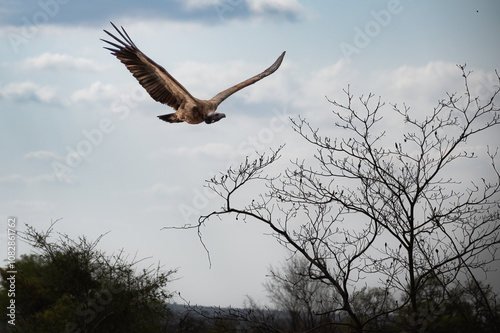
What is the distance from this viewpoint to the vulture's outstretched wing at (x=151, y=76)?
9086mm

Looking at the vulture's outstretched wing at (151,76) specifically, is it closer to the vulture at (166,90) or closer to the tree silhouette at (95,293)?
the vulture at (166,90)

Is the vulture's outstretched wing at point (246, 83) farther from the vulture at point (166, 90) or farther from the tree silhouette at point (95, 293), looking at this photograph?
the tree silhouette at point (95, 293)

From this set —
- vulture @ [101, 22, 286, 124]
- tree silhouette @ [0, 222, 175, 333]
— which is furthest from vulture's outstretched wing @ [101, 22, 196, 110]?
tree silhouette @ [0, 222, 175, 333]

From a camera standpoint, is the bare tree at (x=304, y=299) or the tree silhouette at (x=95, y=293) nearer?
the bare tree at (x=304, y=299)

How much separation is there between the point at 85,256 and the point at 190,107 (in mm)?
11296

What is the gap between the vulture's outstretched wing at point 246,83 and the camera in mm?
9500

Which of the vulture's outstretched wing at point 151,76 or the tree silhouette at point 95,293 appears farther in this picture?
the tree silhouette at point 95,293

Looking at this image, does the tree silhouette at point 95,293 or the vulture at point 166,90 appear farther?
the tree silhouette at point 95,293

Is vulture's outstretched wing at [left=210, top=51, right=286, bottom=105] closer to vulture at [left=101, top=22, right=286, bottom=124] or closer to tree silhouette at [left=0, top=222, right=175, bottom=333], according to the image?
vulture at [left=101, top=22, right=286, bottom=124]

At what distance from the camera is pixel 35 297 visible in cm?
2139

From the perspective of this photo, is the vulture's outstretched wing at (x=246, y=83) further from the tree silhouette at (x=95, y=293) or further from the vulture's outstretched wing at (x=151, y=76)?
the tree silhouette at (x=95, y=293)

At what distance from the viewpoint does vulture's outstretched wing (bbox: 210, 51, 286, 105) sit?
950 cm

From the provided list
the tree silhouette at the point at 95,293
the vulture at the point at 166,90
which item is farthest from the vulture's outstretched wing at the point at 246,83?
the tree silhouette at the point at 95,293

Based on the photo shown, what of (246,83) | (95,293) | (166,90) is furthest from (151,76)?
(95,293)
